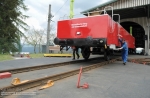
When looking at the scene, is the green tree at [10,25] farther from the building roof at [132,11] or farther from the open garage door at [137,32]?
the open garage door at [137,32]

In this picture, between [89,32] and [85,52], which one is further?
[85,52]

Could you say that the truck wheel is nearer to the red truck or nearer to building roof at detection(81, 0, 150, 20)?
the red truck

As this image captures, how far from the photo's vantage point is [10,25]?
24594mm

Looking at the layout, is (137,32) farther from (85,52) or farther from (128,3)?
(85,52)

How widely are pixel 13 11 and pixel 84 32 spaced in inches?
740

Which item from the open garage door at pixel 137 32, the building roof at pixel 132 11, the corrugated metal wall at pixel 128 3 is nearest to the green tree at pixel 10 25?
the building roof at pixel 132 11

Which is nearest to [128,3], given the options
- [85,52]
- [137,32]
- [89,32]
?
[137,32]

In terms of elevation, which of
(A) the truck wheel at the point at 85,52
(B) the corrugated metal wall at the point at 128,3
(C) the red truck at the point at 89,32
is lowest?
(A) the truck wheel at the point at 85,52

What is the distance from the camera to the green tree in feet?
76.5

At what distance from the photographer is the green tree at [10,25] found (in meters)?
23.3

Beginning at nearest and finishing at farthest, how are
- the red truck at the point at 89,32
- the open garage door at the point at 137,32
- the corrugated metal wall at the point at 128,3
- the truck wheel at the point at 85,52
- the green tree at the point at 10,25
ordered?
the red truck at the point at 89,32 < the truck wheel at the point at 85,52 < the corrugated metal wall at the point at 128,3 < the green tree at the point at 10,25 < the open garage door at the point at 137,32

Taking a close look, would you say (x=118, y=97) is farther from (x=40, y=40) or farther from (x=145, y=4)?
(x=40, y=40)

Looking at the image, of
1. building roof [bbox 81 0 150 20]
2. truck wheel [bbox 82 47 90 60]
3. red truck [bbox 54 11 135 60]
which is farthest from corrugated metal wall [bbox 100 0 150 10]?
red truck [bbox 54 11 135 60]

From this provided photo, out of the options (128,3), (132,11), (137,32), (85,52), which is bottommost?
(85,52)
